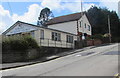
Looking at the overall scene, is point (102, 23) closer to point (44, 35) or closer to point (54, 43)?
point (54, 43)

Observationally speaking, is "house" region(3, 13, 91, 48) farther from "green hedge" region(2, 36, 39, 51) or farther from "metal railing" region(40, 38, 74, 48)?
"green hedge" region(2, 36, 39, 51)

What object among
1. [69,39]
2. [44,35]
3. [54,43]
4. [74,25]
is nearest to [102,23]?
[74,25]

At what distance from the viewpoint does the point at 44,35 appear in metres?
26.3

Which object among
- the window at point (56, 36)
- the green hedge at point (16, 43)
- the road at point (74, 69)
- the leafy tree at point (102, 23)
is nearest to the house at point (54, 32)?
the window at point (56, 36)

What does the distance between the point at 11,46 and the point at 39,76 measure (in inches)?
429

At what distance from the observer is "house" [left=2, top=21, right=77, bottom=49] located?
1020 inches

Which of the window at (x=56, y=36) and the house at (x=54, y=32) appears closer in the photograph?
the house at (x=54, y=32)

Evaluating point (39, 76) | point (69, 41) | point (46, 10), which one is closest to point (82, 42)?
point (69, 41)

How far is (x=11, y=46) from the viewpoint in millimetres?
20031

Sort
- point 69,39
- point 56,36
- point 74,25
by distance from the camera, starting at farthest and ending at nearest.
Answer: point 74,25 → point 69,39 → point 56,36

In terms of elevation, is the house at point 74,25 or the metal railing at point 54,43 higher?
the house at point 74,25

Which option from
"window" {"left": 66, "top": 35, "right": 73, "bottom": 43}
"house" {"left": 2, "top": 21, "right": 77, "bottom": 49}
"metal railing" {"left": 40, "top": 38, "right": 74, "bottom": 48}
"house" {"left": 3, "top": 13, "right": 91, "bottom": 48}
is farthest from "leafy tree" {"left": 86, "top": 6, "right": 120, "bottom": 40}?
"metal railing" {"left": 40, "top": 38, "right": 74, "bottom": 48}

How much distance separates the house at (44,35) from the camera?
2591 cm

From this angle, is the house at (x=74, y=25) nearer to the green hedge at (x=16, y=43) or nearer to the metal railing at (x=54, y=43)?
the metal railing at (x=54, y=43)
